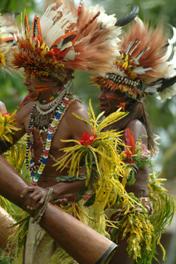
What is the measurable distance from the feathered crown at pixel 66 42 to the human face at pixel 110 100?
1.04 m

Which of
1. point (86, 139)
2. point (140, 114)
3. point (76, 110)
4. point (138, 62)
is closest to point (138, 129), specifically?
point (140, 114)

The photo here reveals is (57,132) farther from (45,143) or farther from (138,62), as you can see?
(138,62)

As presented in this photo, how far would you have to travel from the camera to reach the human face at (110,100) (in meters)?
6.41

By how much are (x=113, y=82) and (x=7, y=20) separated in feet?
3.47

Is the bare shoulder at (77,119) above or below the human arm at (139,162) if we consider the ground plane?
above

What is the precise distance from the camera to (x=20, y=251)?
17.7ft

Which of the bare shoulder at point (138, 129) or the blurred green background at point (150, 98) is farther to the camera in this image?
the blurred green background at point (150, 98)

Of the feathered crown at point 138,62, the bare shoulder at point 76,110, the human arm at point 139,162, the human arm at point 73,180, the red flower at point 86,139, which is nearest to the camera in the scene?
the human arm at point 73,180

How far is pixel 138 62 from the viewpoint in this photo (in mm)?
6387

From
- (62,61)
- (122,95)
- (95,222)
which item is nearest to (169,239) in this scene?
(122,95)

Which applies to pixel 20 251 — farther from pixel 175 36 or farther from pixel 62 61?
pixel 175 36

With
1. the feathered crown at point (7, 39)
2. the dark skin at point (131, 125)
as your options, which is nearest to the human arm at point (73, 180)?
the feathered crown at point (7, 39)

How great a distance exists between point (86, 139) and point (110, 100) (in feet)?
4.28

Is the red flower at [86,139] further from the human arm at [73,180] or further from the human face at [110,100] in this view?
the human face at [110,100]
